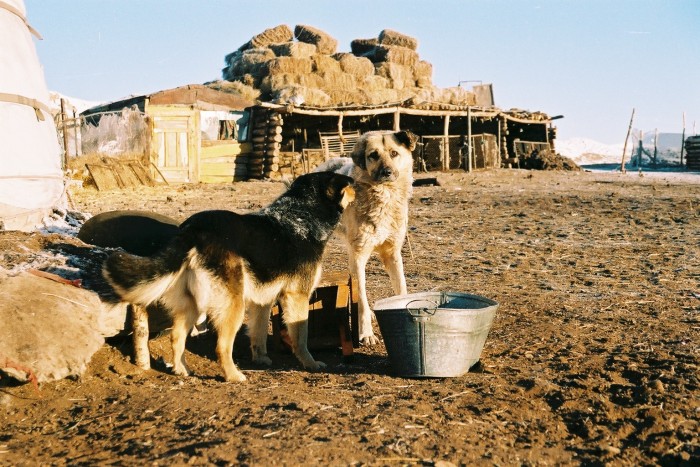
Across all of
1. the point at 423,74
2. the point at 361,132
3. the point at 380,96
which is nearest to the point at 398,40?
the point at 423,74

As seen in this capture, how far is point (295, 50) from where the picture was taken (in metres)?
43.1

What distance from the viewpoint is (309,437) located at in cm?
357

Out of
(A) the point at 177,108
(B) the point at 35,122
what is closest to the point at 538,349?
(B) the point at 35,122

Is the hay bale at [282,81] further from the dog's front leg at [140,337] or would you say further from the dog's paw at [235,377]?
the dog's paw at [235,377]

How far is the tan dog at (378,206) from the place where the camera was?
21.5ft

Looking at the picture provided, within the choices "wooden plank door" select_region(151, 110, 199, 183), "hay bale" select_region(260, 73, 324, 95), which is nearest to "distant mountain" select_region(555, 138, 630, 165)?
"hay bale" select_region(260, 73, 324, 95)

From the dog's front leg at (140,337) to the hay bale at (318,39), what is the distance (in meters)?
45.2

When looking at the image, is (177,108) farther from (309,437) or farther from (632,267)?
(309,437)

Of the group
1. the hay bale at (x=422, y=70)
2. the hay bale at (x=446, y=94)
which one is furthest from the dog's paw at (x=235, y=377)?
the hay bale at (x=422, y=70)

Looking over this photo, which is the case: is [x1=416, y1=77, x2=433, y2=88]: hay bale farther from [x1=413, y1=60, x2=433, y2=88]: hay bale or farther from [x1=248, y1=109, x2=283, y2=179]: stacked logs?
[x1=248, y1=109, x2=283, y2=179]: stacked logs

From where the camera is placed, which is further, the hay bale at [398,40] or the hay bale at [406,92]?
the hay bale at [398,40]

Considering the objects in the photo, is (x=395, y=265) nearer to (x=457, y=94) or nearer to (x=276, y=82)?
(x=276, y=82)

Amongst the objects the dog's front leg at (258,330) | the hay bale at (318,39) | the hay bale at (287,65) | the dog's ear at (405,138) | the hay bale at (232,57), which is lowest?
the dog's front leg at (258,330)

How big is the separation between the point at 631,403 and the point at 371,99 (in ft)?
129
